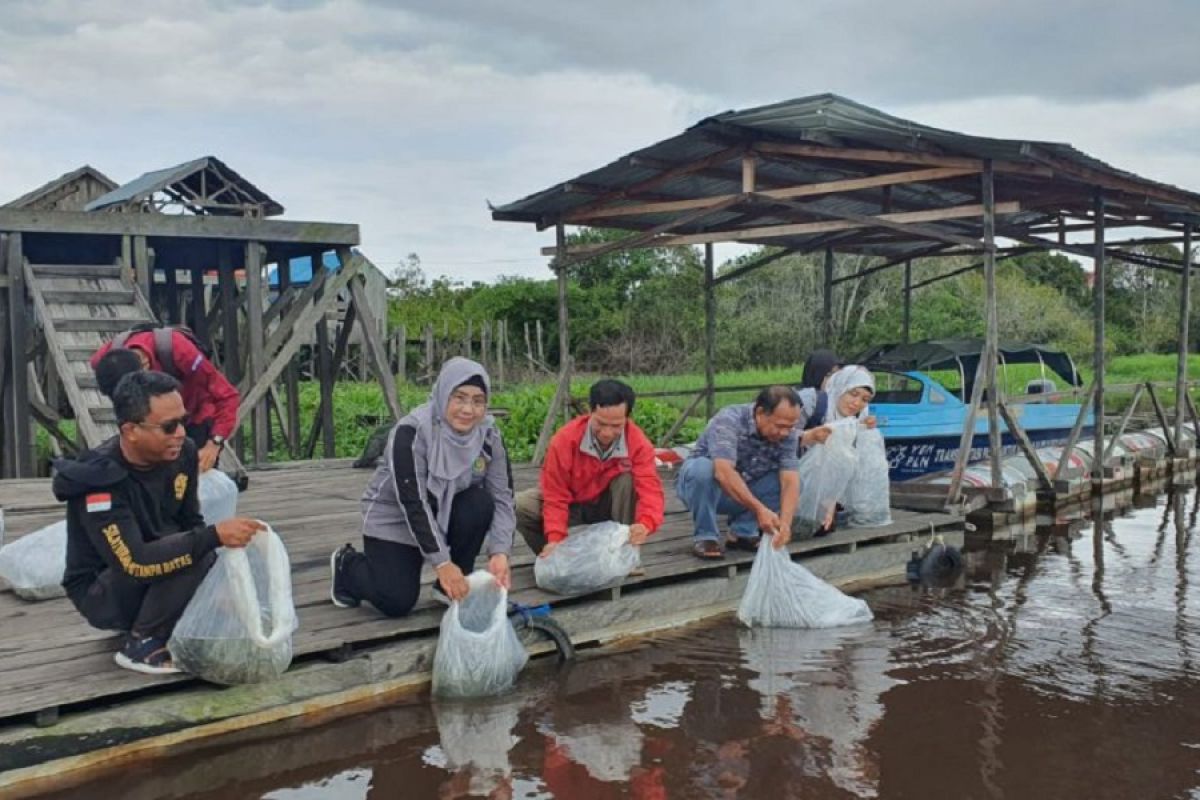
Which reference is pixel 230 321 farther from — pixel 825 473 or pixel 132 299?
pixel 825 473

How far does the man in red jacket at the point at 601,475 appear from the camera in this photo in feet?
16.5

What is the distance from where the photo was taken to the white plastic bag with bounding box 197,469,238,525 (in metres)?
4.87

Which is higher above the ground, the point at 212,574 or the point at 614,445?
the point at 614,445

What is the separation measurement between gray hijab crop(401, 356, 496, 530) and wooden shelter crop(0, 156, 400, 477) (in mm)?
3950

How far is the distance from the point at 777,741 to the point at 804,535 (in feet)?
9.08

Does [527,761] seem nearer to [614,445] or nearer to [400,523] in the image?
[400,523]

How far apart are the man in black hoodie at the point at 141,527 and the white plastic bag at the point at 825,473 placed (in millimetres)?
3711

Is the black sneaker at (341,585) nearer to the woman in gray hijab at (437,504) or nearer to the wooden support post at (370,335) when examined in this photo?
the woman in gray hijab at (437,504)

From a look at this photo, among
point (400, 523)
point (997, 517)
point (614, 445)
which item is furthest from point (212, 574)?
point (997, 517)

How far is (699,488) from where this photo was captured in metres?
5.85

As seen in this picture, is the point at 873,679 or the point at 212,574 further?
the point at 873,679

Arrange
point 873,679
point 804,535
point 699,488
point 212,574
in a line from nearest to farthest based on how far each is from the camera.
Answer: point 212,574
point 873,679
point 699,488
point 804,535

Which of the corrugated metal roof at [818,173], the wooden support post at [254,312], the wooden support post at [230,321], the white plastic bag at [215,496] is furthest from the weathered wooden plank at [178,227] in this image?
the white plastic bag at [215,496]

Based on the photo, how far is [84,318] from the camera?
7.98 metres
